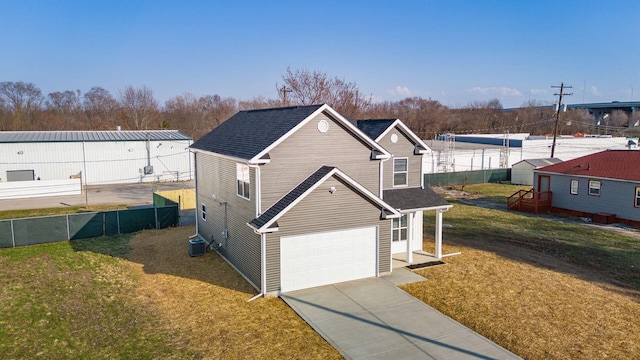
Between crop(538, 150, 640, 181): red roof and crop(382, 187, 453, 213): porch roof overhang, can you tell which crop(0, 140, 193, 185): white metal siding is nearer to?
crop(382, 187, 453, 213): porch roof overhang

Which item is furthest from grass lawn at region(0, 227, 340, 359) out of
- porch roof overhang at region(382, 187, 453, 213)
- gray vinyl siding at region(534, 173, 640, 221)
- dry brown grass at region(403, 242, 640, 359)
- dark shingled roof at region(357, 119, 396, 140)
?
gray vinyl siding at region(534, 173, 640, 221)

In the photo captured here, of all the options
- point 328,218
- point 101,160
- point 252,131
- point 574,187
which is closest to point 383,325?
point 328,218

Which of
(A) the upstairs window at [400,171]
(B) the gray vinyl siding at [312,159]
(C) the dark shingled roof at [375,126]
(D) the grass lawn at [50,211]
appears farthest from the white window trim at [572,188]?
(D) the grass lawn at [50,211]

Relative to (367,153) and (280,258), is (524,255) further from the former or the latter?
(280,258)

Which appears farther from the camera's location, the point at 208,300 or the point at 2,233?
the point at 2,233

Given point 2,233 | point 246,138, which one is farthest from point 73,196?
point 246,138

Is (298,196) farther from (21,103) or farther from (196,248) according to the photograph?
(21,103)
